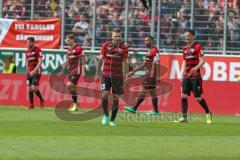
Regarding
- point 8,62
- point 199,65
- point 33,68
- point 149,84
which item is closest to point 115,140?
point 199,65

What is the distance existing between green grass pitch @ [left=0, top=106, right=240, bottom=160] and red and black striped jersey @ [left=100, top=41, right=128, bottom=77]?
1.30m

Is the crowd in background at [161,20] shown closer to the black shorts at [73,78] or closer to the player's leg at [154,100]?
the black shorts at [73,78]

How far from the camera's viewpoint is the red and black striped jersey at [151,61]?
24.1 meters

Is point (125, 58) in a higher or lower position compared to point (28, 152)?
higher

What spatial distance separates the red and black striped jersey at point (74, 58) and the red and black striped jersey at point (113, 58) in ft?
20.6

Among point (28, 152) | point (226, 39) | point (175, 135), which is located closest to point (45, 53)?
point (226, 39)

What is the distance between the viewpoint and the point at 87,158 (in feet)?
39.4

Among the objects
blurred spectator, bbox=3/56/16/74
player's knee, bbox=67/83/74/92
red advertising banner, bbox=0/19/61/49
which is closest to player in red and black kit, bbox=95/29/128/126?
player's knee, bbox=67/83/74/92

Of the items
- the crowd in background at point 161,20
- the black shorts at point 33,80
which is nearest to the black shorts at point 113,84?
the black shorts at point 33,80

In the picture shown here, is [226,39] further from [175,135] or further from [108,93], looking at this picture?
[175,135]

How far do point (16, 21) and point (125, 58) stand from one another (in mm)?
12721

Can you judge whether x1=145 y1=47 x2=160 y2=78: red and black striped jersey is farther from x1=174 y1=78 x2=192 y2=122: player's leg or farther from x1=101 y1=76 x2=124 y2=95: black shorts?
x1=101 y1=76 x2=124 y2=95: black shorts

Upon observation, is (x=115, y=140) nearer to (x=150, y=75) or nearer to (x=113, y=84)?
(x=113, y=84)

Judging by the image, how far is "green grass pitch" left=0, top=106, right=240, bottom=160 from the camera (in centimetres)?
1250
